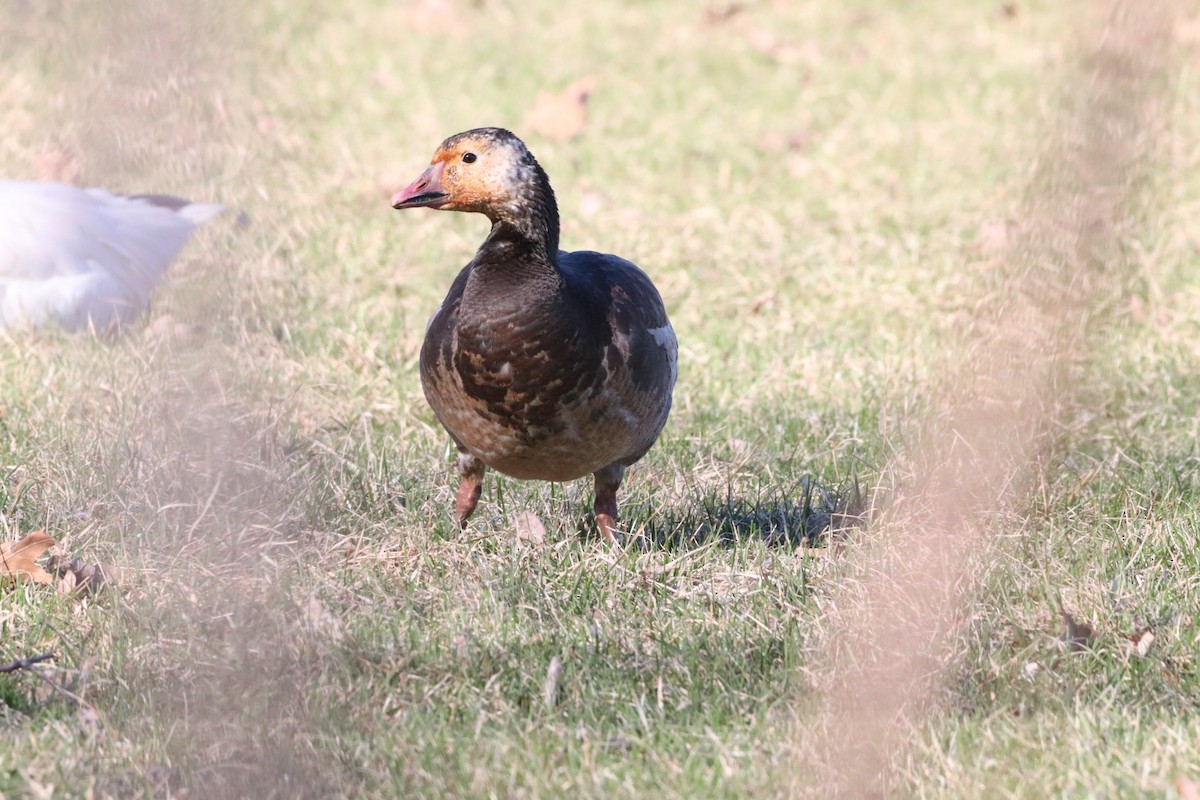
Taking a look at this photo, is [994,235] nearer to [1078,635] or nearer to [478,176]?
[1078,635]

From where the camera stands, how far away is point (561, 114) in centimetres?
841

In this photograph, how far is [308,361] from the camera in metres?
5.59

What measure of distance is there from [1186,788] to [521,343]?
5.95 feet

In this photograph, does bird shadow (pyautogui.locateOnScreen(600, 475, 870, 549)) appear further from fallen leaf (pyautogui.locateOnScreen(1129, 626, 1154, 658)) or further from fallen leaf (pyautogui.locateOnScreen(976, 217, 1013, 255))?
fallen leaf (pyautogui.locateOnScreen(976, 217, 1013, 255))

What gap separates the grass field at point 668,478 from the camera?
9.49 feet

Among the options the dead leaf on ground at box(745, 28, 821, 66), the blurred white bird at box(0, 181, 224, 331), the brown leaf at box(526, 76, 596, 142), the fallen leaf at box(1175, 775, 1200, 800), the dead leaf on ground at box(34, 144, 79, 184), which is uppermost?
the dead leaf on ground at box(745, 28, 821, 66)

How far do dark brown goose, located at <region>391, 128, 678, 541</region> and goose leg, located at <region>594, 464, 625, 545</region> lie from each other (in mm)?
229

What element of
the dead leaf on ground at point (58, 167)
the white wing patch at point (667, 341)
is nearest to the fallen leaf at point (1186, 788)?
the white wing patch at point (667, 341)

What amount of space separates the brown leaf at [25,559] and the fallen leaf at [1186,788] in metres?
2.76

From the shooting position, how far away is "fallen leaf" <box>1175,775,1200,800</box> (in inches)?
110

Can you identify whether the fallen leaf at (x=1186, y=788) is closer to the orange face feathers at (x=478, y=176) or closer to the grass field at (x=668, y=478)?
the grass field at (x=668, y=478)

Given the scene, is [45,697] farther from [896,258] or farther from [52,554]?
[896,258]

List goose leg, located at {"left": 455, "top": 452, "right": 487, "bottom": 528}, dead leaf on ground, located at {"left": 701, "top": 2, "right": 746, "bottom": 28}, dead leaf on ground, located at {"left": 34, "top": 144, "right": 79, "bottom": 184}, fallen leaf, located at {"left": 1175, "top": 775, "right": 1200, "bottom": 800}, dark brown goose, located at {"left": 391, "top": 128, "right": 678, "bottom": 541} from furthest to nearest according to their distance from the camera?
1. dead leaf on ground, located at {"left": 701, "top": 2, "right": 746, "bottom": 28}
2. dead leaf on ground, located at {"left": 34, "top": 144, "right": 79, "bottom": 184}
3. goose leg, located at {"left": 455, "top": 452, "right": 487, "bottom": 528}
4. dark brown goose, located at {"left": 391, "top": 128, "right": 678, "bottom": 541}
5. fallen leaf, located at {"left": 1175, "top": 775, "right": 1200, "bottom": 800}

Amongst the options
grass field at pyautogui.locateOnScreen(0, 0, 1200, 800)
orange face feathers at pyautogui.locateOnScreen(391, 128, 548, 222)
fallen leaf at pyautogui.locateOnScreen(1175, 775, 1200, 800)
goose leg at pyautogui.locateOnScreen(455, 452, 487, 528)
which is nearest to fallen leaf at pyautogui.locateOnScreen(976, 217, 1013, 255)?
grass field at pyautogui.locateOnScreen(0, 0, 1200, 800)
